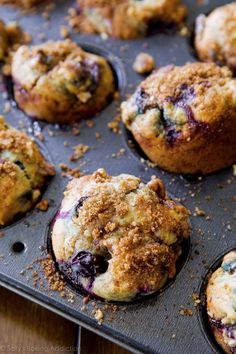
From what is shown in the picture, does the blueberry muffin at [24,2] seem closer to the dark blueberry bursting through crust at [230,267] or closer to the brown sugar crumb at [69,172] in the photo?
the brown sugar crumb at [69,172]

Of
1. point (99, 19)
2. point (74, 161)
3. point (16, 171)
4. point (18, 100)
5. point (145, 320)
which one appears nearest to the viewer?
point (145, 320)

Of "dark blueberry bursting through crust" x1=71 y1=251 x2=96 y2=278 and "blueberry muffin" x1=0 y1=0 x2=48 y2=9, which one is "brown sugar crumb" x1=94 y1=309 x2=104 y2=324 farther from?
"blueberry muffin" x1=0 y1=0 x2=48 y2=9

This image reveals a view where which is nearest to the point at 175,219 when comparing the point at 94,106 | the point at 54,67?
the point at 94,106

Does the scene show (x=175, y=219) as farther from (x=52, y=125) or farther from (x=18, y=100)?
(x=18, y=100)

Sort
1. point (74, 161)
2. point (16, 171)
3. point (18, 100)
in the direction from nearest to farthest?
point (16, 171)
point (74, 161)
point (18, 100)

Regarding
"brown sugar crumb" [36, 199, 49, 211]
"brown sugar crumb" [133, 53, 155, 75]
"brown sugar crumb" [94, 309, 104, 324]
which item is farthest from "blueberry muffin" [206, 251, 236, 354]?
"brown sugar crumb" [133, 53, 155, 75]

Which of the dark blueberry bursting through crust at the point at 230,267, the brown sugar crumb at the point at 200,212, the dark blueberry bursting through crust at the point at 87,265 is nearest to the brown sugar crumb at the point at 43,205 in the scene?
the dark blueberry bursting through crust at the point at 87,265

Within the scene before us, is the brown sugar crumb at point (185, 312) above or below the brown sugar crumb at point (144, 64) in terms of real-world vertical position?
below
